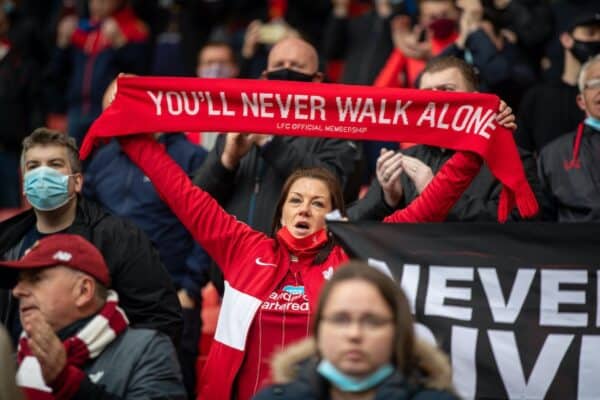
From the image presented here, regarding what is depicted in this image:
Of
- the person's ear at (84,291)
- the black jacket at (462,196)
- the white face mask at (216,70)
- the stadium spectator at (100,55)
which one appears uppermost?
the stadium spectator at (100,55)

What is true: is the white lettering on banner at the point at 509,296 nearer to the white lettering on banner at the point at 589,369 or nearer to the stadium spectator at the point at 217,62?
the white lettering on banner at the point at 589,369

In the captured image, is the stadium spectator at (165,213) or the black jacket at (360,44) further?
the black jacket at (360,44)

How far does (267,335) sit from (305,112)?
126 cm

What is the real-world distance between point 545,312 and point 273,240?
143 cm

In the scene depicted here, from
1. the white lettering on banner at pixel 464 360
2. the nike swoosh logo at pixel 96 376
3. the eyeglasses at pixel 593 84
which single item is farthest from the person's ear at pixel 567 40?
the nike swoosh logo at pixel 96 376

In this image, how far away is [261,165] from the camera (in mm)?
7965

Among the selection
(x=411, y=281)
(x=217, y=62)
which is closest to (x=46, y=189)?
(x=411, y=281)

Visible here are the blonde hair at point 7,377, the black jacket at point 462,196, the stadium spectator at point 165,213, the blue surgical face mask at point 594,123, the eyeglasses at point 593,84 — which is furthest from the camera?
the stadium spectator at point 165,213

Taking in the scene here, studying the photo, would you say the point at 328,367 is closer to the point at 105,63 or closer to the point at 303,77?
the point at 303,77

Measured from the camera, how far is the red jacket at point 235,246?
6.56 metres

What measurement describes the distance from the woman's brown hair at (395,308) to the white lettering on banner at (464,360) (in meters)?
1.22

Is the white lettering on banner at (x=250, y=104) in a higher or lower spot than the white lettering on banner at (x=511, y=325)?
higher

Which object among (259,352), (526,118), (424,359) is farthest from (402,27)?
(424,359)

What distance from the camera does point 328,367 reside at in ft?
16.1
